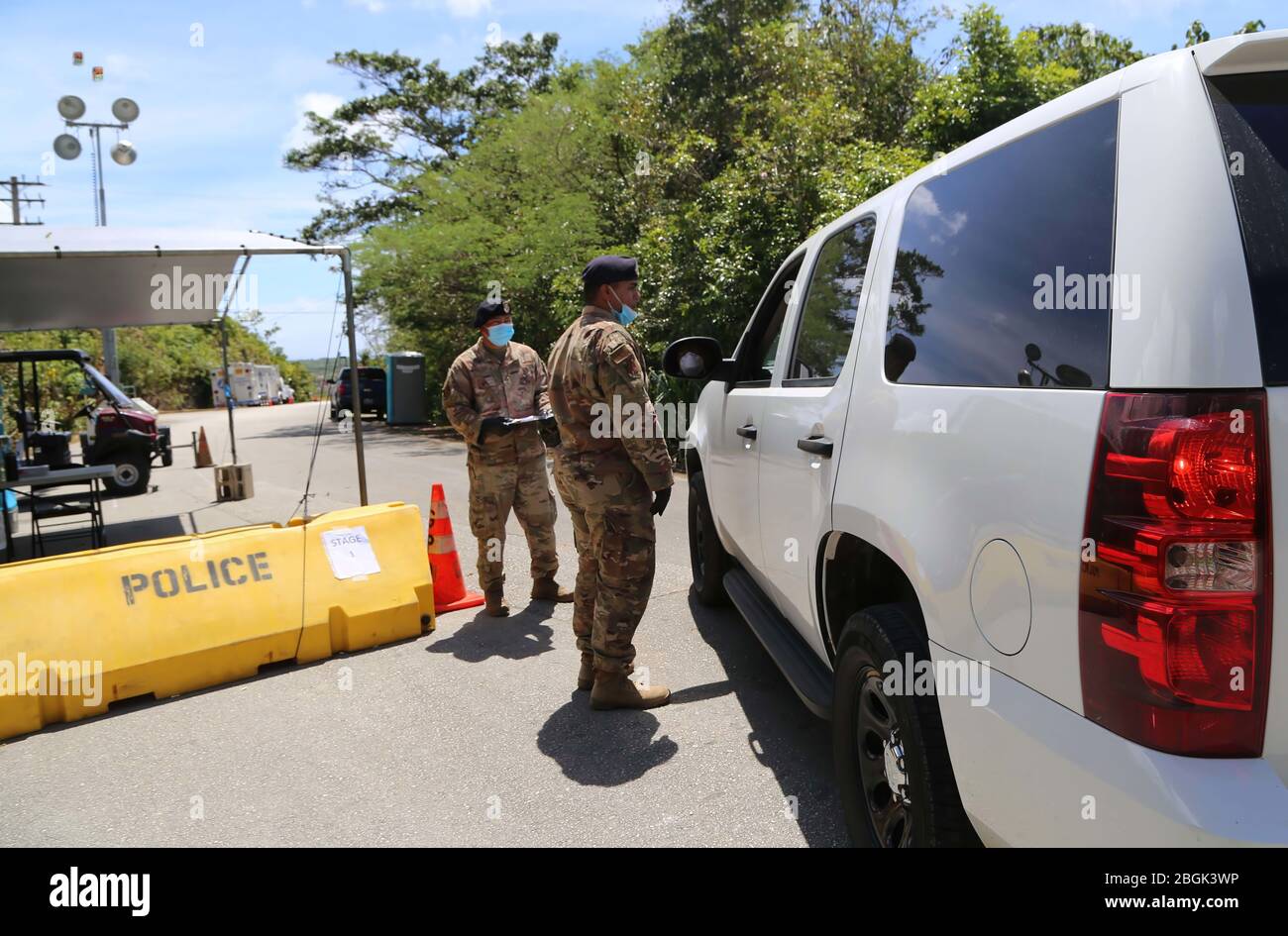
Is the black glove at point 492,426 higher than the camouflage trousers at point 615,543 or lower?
higher

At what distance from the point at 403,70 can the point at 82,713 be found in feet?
87.6

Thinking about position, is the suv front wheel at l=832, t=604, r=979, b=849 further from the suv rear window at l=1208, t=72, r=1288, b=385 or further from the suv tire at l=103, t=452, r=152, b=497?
the suv tire at l=103, t=452, r=152, b=497

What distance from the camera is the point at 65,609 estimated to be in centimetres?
411

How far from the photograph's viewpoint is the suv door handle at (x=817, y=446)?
8.87 feet

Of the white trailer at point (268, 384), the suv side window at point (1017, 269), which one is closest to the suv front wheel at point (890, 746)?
the suv side window at point (1017, 269)

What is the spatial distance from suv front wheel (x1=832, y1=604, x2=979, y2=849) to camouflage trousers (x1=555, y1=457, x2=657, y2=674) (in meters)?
1.43

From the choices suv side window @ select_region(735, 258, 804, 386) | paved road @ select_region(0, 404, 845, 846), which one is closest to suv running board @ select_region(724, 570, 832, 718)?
paved road @ select_region(0, 404, 845, 846)

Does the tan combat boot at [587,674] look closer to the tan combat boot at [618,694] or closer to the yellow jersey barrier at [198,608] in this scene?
the tan combat boot at [618,694]

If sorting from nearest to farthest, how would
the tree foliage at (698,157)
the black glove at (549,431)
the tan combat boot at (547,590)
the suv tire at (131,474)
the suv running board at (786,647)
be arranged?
the suv running board at (786,647), the black glove at (549,431), the tan combat boot at (547,590), the suv tire at (131,474), the tree foliage at (698,157)

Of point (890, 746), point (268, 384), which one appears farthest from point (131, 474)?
point (268, 384)

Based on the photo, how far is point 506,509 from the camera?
225 inches

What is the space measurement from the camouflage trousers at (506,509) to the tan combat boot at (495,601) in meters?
0.04
